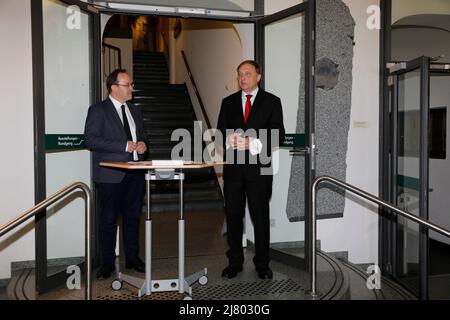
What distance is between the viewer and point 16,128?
3451 mm

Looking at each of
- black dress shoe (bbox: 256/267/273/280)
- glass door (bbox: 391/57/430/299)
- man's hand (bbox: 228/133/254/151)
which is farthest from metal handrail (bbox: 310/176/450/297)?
glass door (bbox: 391/57/430/299)

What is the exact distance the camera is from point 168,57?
10.2 metres

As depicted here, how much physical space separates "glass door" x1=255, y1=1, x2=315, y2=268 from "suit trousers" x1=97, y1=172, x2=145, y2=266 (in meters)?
1.29

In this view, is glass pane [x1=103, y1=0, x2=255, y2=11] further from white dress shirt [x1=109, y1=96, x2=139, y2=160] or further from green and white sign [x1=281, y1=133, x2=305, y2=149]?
green and white sign [x1=281, y1=133, x2=305, y2=149]

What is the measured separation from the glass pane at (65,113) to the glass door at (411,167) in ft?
9.05

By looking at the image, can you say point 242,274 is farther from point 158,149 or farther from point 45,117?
Result: point 158,149

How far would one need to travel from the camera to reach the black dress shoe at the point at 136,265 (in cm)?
337

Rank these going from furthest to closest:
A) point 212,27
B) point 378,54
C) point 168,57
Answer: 1. point 168,57
2. point 212,27
3. point 378,54

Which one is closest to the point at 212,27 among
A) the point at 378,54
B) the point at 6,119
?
the point at 378,54

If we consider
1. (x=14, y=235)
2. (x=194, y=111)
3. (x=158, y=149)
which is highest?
(x=194, y=111)


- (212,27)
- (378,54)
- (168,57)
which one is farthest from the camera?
(168,57)

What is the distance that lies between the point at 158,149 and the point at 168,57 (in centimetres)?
429

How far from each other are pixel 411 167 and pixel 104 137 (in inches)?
107

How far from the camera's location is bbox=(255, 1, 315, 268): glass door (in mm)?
3455
